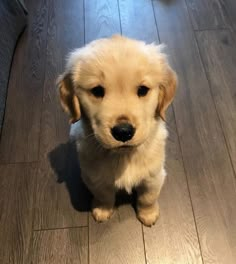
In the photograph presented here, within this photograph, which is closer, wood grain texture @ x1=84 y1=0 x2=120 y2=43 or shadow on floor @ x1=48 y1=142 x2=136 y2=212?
shadow on floor @ x1=48 y1=142 x2=136 y2=212

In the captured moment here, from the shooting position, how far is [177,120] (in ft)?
6.32

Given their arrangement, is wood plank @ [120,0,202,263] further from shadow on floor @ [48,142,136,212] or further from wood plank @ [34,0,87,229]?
wood plank @ [34,0,87,229]

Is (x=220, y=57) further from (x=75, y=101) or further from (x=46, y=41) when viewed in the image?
(x=75, y=101)

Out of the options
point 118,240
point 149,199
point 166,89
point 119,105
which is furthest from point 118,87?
point 118,240

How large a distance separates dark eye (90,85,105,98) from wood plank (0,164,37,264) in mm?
794

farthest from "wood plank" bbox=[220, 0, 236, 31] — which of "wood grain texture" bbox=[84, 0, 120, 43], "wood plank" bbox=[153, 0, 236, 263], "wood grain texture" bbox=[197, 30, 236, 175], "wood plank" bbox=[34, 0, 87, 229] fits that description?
"wood plank" bbox=[34, 0, 87, 229]

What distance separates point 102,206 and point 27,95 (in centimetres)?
83

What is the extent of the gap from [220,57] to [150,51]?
1.13 meters

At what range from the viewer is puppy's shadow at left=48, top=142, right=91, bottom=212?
5.58 ft

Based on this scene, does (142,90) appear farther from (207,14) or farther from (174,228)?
(207,14)

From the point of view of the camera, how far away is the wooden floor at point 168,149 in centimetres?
158

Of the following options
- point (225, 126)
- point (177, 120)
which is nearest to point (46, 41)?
point (177, 120)

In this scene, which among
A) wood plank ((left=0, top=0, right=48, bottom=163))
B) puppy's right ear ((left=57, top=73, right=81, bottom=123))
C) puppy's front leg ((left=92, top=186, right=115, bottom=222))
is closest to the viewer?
puppy's right ear ((left=57, top=73, right=81, bottom=123))

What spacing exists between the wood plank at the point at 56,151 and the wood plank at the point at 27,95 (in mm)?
42
